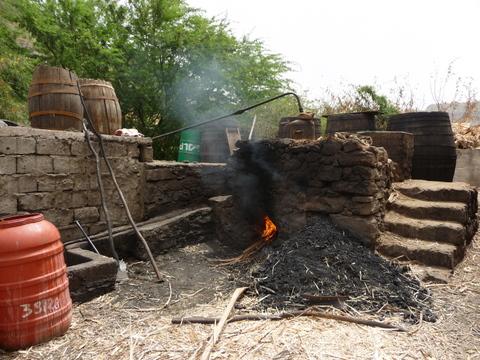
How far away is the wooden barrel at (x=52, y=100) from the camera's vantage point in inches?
167

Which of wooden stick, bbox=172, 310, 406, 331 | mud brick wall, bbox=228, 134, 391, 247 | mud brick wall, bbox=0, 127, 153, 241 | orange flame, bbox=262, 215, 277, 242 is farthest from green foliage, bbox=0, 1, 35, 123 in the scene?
wooden stick, bbox=172, 310, 406, 331

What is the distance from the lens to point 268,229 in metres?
5.30

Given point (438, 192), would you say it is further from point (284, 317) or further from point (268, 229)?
point (284, 317)

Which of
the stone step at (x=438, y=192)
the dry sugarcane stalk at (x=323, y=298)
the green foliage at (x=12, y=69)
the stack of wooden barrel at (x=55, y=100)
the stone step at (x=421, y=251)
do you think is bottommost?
the dry sugarcane stalk at (x=323, y=298)

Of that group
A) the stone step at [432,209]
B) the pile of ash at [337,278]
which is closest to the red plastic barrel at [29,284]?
the pile of ash at [337,278]

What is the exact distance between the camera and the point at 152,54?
8.02 meters

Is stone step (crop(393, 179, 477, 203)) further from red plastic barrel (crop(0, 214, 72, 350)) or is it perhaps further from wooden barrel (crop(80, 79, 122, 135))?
red plastic barrel (crop(0, 214, 72, 350))

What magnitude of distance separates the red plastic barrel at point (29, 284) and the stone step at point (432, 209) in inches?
162

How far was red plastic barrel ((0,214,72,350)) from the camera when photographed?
2551 millimetres

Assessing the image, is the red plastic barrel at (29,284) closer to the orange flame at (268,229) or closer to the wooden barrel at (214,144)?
the orange flame at (268,229)

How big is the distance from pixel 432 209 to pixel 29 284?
4.56m

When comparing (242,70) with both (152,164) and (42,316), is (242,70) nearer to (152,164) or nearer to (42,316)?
(152,164)

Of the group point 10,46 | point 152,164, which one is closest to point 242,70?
point 152,164

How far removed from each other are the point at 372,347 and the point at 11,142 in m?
3.69
